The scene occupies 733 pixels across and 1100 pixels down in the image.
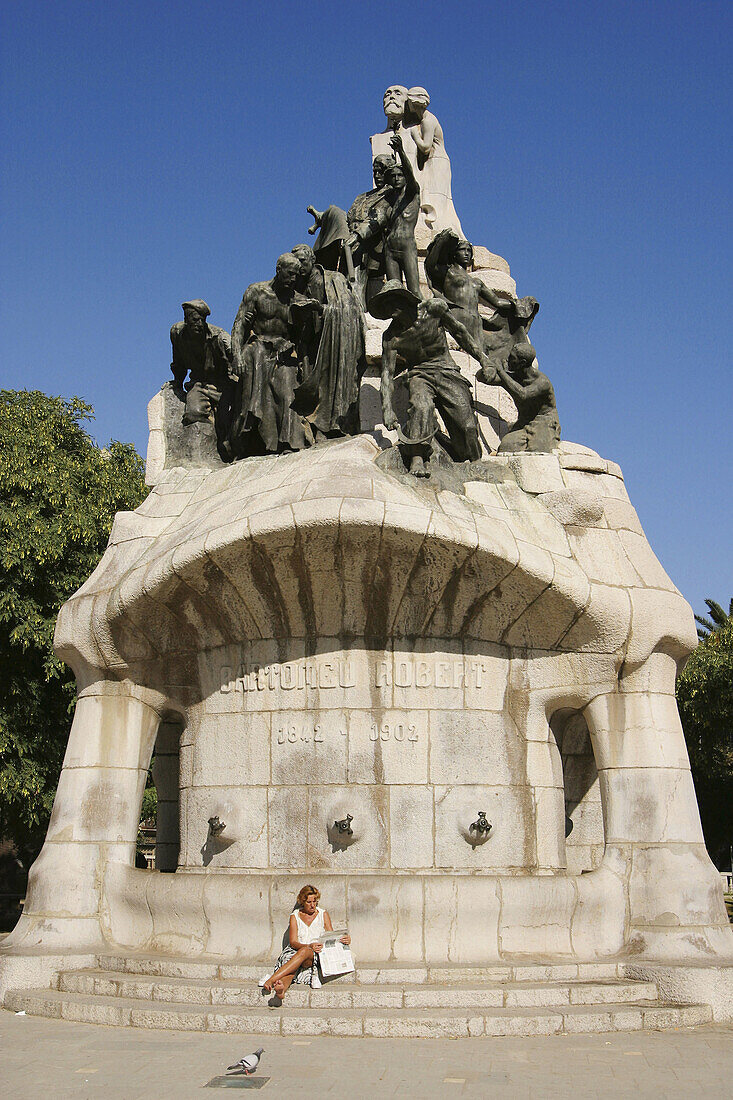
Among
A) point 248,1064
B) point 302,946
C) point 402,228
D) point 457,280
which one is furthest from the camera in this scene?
point 402,228

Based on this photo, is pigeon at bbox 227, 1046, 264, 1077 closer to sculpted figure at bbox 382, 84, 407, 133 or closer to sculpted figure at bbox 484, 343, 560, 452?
sculpted figure at bbox 484, 343, 560, 452

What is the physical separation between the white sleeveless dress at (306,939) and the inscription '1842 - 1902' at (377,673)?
100 inches

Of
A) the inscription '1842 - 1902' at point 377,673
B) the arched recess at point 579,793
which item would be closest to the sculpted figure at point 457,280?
the inscription '1842 - 1902' at point 377,673

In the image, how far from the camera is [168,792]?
1371 centimetres

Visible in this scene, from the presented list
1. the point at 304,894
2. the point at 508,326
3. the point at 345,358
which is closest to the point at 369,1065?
the point at 304,894

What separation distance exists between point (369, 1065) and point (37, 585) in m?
14.8

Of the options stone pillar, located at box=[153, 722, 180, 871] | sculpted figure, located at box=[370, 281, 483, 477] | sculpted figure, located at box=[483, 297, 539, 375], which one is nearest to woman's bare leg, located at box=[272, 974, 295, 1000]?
stone pillar, located at box=[153, 722, 180, 871]

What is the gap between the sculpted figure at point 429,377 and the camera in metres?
13.1

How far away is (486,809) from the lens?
11539 mm

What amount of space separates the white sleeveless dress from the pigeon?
6.05 feet

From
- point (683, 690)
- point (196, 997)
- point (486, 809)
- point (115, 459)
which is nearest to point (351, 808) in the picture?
point (486, 809)

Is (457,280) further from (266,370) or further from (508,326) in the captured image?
(266,370)

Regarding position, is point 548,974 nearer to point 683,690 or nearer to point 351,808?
point 351,808

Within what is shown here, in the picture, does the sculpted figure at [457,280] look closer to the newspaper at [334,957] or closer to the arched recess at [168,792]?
the arched recess at [168,792]
